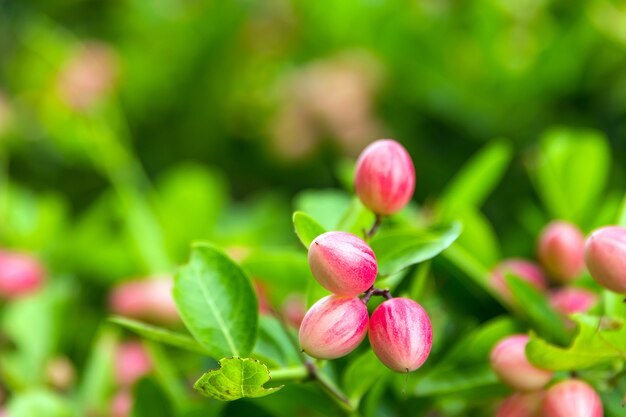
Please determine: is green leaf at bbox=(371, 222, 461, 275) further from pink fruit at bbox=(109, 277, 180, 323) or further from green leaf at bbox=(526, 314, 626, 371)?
pink fruit at bbox=(109, 277, 180, 323)

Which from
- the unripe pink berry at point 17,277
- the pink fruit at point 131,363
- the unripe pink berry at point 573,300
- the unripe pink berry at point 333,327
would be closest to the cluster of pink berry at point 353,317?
the unripe pink berry at point 333,327

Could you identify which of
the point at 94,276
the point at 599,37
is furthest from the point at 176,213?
the point at 599,37

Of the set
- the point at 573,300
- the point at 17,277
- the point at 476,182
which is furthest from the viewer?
the point at 17,277

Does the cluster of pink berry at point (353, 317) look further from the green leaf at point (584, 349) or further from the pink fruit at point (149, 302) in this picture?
the pink fruit at point (149, 302)

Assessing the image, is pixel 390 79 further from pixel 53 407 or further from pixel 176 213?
pixel 53 407

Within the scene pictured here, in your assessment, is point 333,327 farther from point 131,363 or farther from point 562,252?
point 131,363

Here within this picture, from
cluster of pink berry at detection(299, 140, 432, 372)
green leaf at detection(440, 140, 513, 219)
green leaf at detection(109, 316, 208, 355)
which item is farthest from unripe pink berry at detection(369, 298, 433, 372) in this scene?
green leaf at detection(440, 140, 513, 219)

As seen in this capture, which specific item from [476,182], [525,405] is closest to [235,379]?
[525,405]
